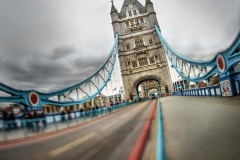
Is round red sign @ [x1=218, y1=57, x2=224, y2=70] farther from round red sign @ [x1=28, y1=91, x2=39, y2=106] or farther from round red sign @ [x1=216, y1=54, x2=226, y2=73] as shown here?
round red sign @ [x1=28, y1=91, x2=39, y2=106]

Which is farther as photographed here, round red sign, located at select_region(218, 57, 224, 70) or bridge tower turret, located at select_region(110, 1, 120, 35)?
bridge tower turret, located at select_region(110, 1, 120, 35)

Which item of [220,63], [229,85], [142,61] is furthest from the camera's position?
[142,61]

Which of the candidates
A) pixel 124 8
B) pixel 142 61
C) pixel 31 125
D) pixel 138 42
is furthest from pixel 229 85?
pixel 124 8

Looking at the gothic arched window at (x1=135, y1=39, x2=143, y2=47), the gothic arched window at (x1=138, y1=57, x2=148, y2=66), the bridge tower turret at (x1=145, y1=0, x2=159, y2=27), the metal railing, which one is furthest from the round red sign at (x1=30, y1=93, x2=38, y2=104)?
the bridge tower turret at (x1=145, y1=0, x2=159, y2=27)

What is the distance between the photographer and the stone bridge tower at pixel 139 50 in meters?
49.4

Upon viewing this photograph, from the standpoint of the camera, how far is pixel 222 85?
12.3m

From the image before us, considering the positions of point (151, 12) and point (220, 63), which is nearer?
point (220, 63)

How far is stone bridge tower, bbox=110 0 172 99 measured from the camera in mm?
49366

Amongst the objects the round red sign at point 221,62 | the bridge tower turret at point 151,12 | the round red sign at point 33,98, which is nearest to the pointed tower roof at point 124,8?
the bridge tower turret at point 151,12

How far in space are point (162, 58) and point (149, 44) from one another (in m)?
6.08

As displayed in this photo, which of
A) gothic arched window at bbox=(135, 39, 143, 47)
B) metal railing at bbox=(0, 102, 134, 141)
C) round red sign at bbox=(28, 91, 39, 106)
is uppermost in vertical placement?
gothic arched window at bbox=(135, 39, 143, 47)

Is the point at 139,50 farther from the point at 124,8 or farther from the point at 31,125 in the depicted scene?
the point at 31,125

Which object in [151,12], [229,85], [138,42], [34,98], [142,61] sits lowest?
[229,85]

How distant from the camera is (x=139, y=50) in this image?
5053 centimetres
